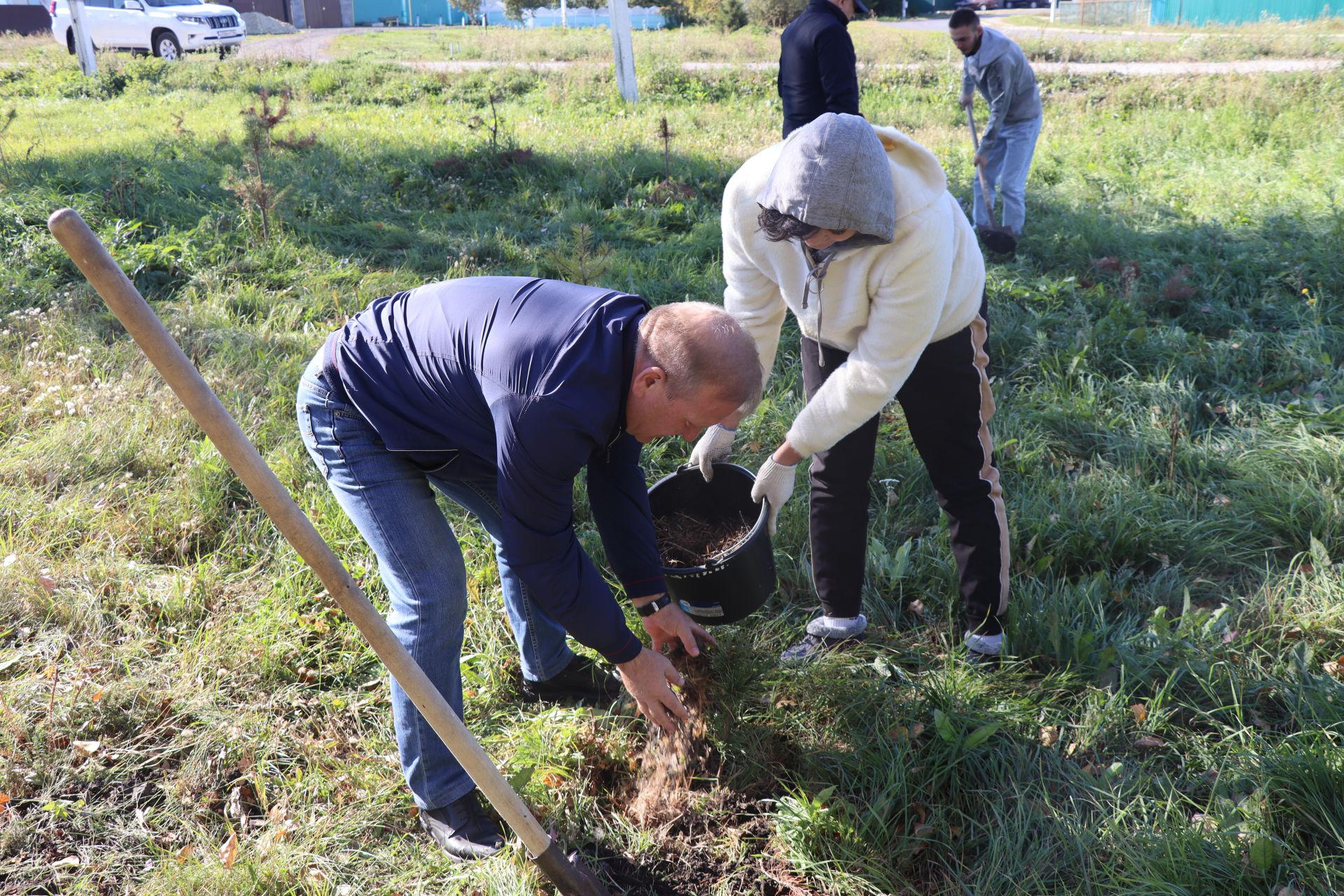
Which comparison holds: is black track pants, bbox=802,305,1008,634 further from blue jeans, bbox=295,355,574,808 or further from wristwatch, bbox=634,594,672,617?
blue jeans, bbox=295,355,574,808

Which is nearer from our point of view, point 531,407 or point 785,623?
point 531,407

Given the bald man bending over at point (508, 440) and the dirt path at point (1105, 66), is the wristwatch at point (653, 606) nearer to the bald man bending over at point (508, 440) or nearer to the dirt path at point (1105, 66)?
the bald man bending over at point (508, 440)

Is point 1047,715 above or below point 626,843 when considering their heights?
above

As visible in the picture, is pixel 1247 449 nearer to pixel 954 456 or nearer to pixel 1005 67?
pixel 954 456

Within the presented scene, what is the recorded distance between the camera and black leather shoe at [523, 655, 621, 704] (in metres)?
2.69

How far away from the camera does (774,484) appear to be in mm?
2393

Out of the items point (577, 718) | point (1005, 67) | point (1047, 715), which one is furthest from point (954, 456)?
point (1005, 67)

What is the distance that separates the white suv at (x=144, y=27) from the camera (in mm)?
17016

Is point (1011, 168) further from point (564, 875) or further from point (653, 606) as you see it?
point (564, 875)

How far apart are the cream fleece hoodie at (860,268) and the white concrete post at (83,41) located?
15.4 meters

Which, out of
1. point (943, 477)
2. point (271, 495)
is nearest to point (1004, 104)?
point (943, 477)

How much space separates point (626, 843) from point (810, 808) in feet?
1.61

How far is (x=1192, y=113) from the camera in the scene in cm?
932

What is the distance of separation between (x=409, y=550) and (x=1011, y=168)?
5542mm
